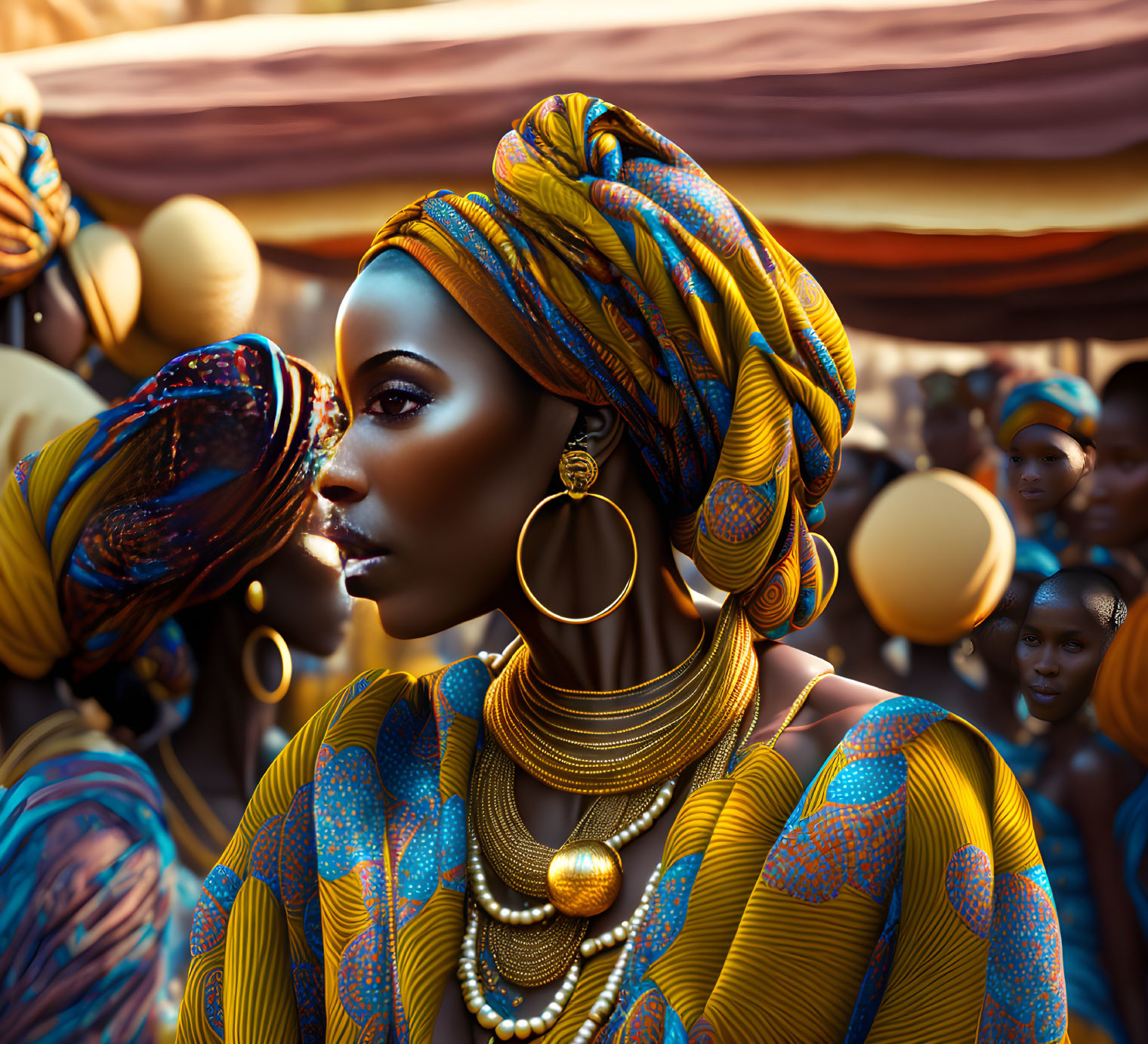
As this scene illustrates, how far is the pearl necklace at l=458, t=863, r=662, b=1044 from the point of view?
2.70 ft

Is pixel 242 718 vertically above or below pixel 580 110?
below

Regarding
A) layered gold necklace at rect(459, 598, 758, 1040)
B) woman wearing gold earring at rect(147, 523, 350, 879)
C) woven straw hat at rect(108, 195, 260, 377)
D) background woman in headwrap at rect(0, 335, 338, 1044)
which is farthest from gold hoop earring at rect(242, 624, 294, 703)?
layered gold necklace at rect(459, 598, 758, 1040)

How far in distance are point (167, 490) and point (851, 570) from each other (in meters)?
1.08

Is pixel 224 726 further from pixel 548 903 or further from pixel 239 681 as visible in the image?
pixel 548 903

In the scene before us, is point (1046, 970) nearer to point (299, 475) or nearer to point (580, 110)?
point (580, 110)

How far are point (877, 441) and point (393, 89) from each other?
1111 millimetres

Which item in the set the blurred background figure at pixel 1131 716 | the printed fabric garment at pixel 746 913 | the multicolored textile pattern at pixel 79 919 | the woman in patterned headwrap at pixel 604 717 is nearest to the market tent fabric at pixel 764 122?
the blurred background figure at pixel 1131 716

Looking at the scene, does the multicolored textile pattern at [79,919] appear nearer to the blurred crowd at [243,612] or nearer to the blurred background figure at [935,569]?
the blurred crowd at [243,612]

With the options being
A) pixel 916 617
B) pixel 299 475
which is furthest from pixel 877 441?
pixel 299 475

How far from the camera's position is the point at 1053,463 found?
1.59m

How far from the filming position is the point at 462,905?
35.5 inches

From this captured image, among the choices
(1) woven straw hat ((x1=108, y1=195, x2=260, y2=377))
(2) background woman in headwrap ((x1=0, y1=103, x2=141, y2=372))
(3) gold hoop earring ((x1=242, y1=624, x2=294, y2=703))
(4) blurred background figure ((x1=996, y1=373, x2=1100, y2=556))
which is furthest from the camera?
(1) woven straw hat ((x1=108, y1=195, x2=260, y2=377))

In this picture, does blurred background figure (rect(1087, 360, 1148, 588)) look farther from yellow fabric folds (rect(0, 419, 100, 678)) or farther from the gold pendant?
yellow fabric folds (rect(0, 419, 100, 678))

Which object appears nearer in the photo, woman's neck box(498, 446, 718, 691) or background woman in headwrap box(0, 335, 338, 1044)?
woman's neck box(498, 446, 718, 691)
